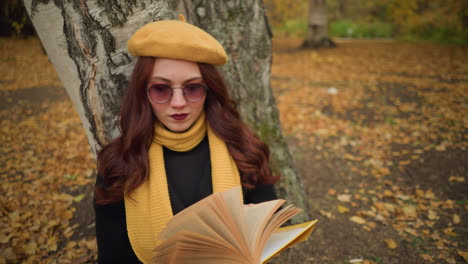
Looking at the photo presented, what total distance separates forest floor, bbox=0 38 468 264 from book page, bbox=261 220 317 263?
1.26m

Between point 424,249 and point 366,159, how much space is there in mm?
1553

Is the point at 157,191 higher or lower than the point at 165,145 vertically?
lower

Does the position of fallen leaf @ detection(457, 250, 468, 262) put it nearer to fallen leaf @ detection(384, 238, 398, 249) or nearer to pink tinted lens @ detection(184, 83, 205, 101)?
fallen leaf @ detection(384, 238, 398, 249)

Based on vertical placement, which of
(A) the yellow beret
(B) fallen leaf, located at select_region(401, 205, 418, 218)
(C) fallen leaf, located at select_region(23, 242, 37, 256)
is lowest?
(B) fallen leaf, located at select_region(401, 205, 418, 218)

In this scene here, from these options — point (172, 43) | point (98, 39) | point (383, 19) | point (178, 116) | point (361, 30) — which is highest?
point (383, 19)

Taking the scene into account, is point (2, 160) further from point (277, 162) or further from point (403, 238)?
point (403, 238)

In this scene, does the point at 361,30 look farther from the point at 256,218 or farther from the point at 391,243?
the point at 256,218

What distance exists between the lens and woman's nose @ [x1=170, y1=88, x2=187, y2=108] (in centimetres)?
125

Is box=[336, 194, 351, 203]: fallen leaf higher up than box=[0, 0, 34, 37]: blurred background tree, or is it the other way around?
box=[0, 0, 34, 37]: blurred background tree

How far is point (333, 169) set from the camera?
3.59 meters

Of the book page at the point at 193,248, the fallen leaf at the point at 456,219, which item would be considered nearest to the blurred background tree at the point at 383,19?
the book page at the point at 193,248

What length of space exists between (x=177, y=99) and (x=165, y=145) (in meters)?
0.27

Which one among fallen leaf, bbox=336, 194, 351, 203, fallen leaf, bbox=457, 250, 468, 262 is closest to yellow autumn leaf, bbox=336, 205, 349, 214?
fallen leaf, bbox=336, 194, 351, 203

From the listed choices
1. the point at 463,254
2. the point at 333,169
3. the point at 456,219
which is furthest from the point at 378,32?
the point at 463,254
